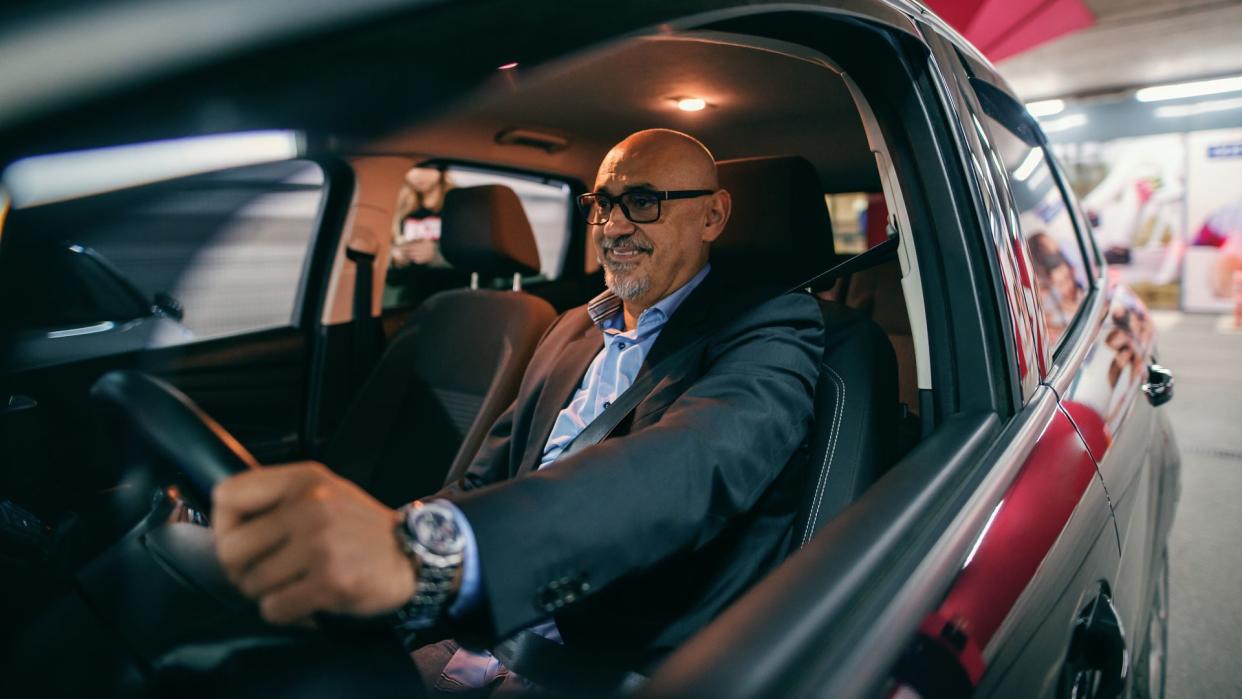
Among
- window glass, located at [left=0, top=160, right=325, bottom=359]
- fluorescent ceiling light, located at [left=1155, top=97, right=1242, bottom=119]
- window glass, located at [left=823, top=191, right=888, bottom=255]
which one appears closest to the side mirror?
window glass, located at [left=0, top=160, right=325, bottom=359]

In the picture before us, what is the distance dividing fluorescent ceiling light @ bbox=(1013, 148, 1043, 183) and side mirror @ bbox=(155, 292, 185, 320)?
2498 mm

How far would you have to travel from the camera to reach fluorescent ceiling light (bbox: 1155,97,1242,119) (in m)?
10.8

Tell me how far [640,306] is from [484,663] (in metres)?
0.84

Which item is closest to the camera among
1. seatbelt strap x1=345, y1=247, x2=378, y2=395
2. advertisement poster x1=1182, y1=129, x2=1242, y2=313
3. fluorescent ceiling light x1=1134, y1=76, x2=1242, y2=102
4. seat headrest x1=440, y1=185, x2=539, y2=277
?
seat headrest x1=440, y1=185, x2=539, y2=277

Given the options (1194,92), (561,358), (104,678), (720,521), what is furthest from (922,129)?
(1194,92)

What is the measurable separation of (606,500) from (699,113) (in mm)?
2327

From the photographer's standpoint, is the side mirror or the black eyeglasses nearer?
the black eyeglasses

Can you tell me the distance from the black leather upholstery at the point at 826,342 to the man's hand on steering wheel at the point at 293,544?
91cm

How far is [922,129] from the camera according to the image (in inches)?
51.5

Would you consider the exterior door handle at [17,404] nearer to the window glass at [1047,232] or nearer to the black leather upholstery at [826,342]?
the black leather upholstery at [826,342]

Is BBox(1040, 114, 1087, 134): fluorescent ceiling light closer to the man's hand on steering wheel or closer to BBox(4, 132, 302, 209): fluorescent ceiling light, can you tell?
the man's hand on steering wheel

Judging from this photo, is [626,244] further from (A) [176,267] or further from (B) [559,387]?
(A) [176,267]

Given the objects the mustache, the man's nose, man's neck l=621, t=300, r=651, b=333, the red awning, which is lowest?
man's neck l=621, t=300, r=651, b=333

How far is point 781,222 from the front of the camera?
1.67 metres
